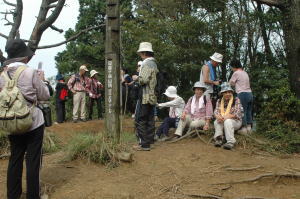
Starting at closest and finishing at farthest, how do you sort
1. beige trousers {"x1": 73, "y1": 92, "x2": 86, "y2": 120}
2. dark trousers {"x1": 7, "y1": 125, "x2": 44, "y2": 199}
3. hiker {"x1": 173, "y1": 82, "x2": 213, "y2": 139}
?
dark trousers {"x1": 7, "y1": 125, "x2": 44, "y2": 199} < hiker {"x1": 173, "y1": 82, "x2": 213, "y2": 139} < beige trousers {"x1": 73, "y1": 92, "x2": 86, "y2": 120}

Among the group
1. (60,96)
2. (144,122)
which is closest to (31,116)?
(144,122)

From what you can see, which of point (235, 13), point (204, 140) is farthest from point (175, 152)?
point (235, 13)

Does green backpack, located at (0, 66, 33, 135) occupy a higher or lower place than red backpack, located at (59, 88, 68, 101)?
lower

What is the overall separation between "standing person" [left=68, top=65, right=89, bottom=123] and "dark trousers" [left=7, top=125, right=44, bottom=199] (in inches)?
288

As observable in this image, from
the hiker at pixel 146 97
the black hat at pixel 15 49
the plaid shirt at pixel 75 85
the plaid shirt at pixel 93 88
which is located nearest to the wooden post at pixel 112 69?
the hiker at pixel 146 97

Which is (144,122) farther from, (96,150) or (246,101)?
(246,101)

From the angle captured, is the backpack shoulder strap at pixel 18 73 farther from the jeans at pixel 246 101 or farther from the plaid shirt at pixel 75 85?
the plaid shirt at pixel 75 85

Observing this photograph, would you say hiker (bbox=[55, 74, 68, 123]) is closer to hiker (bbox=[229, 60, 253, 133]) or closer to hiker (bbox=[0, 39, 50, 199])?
hiker (bbox=[229, 60, 253, 133])

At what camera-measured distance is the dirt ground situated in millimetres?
5199

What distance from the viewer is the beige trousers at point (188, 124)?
26.7 ft

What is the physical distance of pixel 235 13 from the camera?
14602 millimetres

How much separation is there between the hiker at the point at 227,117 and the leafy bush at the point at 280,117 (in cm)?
93

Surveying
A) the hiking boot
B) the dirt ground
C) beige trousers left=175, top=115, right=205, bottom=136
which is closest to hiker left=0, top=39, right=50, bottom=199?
the dirt ground

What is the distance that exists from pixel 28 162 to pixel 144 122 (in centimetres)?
278
